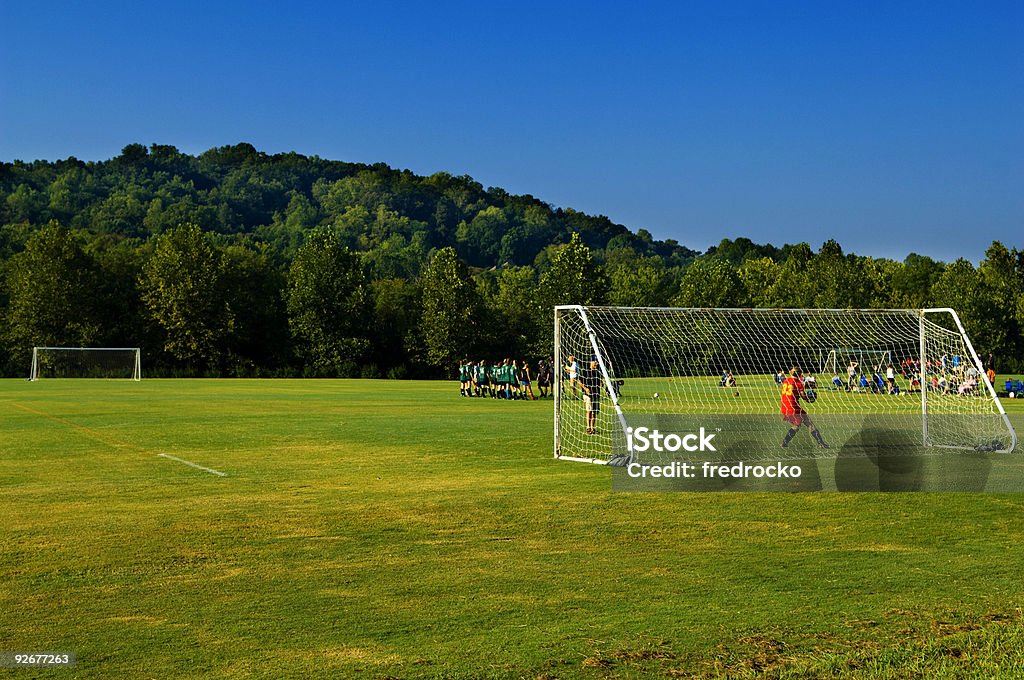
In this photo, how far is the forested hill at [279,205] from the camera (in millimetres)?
146750

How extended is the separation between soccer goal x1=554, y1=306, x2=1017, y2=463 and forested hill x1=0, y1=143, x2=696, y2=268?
100119mm

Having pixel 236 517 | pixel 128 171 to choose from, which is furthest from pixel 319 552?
pixel 128 171

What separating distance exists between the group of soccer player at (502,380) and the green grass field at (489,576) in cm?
2493

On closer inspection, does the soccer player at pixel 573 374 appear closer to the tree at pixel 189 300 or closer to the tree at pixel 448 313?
the tree at pixel 448 313

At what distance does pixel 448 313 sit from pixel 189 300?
20771 mm

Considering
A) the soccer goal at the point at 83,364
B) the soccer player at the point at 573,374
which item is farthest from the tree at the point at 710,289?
the soccer player at the point at 573,374

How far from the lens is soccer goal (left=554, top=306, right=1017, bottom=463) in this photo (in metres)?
19.4

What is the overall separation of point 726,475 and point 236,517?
713cm

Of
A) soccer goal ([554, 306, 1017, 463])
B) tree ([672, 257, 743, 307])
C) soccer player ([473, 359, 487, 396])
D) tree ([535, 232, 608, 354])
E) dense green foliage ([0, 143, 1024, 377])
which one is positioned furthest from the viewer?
tree ([672, 257, 743, 307])

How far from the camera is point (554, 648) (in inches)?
245

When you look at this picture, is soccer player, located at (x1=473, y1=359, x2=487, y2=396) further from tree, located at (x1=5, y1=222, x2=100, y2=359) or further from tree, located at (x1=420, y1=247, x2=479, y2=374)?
tree, located at (x1=5, y1=222, x2=100, y2=359)

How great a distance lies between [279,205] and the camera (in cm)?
18075

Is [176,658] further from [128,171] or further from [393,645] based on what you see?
[128,171]

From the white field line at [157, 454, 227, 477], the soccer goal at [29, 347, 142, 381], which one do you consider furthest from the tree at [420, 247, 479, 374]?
the white field line at [157, 454, 227, 477]
